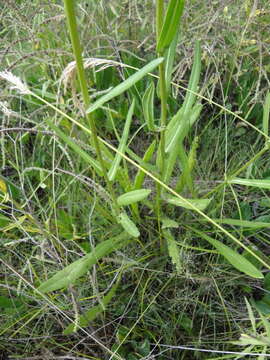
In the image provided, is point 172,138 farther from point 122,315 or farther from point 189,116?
point 122,315

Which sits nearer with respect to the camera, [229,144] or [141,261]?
[141,261]

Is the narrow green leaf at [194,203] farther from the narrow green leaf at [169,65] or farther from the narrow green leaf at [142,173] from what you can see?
the narrow green leaf at [169,65]

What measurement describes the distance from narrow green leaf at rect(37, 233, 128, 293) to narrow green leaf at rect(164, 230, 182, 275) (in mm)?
103

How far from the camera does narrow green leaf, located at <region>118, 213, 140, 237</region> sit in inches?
32.6

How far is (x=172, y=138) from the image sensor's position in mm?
958

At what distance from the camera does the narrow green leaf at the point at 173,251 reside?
856mm

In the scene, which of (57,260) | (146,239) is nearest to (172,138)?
(146,239)

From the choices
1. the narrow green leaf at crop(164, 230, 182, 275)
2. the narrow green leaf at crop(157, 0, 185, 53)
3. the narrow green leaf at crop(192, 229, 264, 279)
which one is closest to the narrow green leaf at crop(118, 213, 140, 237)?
the narrow green leaf at crop(164, 230, 182, 275)

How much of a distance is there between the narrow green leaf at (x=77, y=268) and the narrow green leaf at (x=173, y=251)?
0.10 m

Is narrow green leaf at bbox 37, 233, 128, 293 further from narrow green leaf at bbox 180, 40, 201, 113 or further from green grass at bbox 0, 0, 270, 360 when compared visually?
narrow green leaf at bbox 180, 40, 201, 113

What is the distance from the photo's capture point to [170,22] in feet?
2.07

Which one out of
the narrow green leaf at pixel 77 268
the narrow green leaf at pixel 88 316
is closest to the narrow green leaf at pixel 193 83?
the narrow green leaf at pixel 77 268

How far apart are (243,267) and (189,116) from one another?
378 millimetres

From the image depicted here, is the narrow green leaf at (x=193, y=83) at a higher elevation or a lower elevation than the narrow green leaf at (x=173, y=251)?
higher
